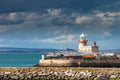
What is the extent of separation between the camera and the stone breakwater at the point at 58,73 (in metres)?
68.1

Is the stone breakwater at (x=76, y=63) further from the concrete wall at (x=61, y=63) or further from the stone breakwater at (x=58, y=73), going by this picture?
the stone breakwater at (x=58, y=73)

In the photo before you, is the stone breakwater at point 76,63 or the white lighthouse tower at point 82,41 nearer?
the stone breakwater at point 76,63

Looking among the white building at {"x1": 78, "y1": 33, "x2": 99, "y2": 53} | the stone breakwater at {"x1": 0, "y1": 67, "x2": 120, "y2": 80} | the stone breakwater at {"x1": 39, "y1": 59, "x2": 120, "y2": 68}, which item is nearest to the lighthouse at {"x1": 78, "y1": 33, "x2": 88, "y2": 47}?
the white building at {"x1": 78, "y1": 33, "x2": 99, "y2": 53}

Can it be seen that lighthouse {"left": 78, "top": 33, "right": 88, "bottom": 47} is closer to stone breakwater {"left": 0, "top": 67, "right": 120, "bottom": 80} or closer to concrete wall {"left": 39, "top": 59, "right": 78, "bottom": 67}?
concrete wall {"left": 39, "top": 59, "right": 78, "bottom": 67}

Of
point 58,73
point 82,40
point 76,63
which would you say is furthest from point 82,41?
point 58,73

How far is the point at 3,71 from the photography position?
73.2 m

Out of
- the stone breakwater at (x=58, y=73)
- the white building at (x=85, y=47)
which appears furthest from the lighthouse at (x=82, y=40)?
the stone breakwater at (x=58, y=73)

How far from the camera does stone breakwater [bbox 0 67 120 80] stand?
2682 inches

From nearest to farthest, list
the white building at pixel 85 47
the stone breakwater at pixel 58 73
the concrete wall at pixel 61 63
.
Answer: the stone breakwater at pixel 58 73 < the concrete wall at pixel 61 63 < the white building at pixel 85 47

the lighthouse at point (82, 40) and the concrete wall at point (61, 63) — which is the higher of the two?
the lighthouse at point (82, 40)

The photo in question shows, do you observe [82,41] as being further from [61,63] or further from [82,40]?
[61,63]

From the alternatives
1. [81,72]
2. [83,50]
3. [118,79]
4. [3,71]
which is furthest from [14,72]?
[83,50]

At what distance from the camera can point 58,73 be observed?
7019 centimetres

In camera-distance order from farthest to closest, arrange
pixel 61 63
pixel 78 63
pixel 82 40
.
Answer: pixel 82 40, pixel 61 63, pixel 78 63
